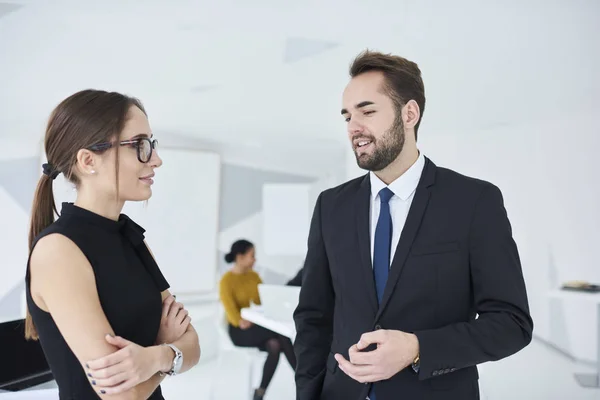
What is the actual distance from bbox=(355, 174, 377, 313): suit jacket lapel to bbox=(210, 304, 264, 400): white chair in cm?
358

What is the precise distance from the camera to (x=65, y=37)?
448 cm

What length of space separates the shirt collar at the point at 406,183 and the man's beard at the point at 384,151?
58 millimetres

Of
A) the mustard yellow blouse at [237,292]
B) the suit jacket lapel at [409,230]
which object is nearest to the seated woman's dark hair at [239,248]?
the mustard yellow blouse at [237,292]

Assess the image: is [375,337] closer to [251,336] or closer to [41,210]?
[41,210]

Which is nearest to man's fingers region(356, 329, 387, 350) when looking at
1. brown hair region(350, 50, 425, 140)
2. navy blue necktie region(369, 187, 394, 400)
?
navy blue necktie region(369, 187, 394, 400)

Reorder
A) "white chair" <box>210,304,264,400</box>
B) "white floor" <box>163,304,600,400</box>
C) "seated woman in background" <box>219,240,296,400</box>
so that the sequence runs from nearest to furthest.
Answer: "white floor" <box>163,304,600,400</box> → "seated woman in background" <box>219,240,296,400</box> → "white chair" <box>210,304,264,400</box>

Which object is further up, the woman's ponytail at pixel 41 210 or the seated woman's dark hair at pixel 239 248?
the woman's ponytail at pixel 41 210

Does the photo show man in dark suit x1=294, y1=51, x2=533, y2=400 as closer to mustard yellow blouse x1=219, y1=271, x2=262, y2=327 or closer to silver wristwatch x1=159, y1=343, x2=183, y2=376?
silver wristwatch x1=159, y1=343, x2=183, y2=376

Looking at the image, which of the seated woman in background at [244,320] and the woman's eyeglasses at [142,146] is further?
the seated woman in background at [244,320]

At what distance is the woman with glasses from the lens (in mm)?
1247

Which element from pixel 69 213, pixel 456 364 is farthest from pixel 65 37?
pixel 456 364

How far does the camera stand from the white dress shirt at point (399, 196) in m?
1.69

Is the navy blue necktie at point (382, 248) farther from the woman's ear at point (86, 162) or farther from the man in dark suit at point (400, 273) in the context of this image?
the woman's ear at point (86, 162)

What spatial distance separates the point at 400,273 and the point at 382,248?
0.12 metres
